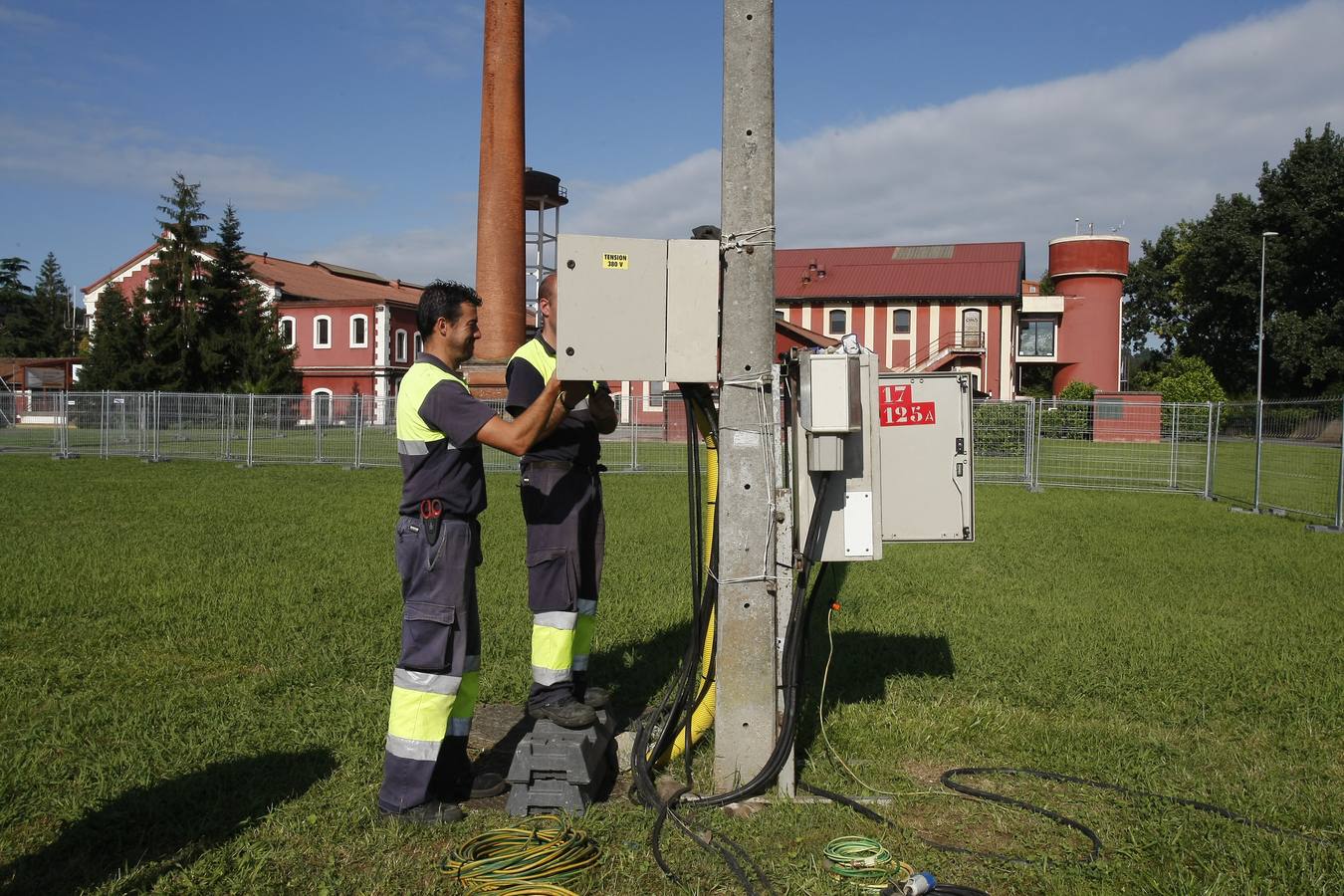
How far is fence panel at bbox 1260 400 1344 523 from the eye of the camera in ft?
45.6

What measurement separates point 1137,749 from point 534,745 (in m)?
2.89

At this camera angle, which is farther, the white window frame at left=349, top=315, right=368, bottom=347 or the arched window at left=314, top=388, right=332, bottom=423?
the white window frame at left=349, top=315, right=368, bottom=347

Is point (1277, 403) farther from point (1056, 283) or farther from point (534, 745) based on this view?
point (1056, 283)

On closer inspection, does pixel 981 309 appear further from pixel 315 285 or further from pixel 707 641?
pixel 707 641

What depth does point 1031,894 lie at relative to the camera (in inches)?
137

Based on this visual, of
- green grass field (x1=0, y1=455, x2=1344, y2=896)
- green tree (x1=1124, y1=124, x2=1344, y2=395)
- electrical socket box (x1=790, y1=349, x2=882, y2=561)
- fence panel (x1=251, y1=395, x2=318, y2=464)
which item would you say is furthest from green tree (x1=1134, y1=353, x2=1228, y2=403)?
electrical socket box (x1=790, y1=349, x2=882, y2=561)

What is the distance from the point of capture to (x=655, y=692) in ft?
18.7

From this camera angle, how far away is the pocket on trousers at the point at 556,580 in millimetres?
4617

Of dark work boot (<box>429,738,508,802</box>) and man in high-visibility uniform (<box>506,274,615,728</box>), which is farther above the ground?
man in high-visibility uniform (<box>506,274,615,728</box>)

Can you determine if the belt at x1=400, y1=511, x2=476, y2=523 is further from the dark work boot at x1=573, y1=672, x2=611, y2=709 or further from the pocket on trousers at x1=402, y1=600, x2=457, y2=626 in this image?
the dark work boot at x1=573, y1=672, x2=611, y2=709

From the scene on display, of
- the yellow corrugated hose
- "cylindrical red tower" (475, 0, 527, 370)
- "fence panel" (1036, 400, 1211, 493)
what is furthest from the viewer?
"cylindrical red tower" (475, 0, 527, 370)

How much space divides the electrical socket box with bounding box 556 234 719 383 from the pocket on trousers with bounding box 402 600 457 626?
3.32 ft

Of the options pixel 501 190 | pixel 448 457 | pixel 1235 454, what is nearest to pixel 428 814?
pixel 448 457

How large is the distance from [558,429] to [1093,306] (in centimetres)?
5844
